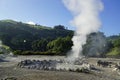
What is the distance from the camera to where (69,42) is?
8156 centimetres

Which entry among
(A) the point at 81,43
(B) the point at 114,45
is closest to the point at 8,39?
(B) the point at 114,45

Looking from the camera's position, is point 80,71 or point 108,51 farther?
point 108,51

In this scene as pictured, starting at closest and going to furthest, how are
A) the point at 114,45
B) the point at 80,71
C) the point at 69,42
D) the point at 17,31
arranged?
1. the point at 80,71
2. the point at 69,42
3. the point at 114,45
4. the point at 17,31

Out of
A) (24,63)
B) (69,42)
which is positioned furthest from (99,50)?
(24,63)

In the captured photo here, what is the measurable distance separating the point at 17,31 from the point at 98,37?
80.0 meters

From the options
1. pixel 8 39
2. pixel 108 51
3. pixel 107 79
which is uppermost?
pixel 8 39

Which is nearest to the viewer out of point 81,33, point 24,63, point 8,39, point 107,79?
point 107,79

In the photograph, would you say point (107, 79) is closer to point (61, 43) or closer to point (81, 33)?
point (81, 33)

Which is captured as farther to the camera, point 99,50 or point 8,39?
point 8,39

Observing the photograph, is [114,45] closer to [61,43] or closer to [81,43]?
[61,43]

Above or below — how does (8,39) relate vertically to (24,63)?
above

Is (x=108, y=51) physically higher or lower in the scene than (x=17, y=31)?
lower

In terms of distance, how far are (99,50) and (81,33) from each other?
78.1ft

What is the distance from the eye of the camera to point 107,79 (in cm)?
2653
